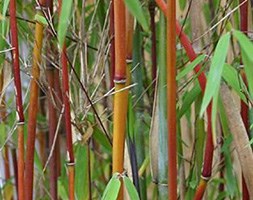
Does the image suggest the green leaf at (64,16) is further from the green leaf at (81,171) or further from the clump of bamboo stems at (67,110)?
the green leaf at (81,171)

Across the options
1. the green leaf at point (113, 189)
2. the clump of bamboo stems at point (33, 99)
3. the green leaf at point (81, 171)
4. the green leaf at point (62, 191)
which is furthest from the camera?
the green leaf at point (62, 191)

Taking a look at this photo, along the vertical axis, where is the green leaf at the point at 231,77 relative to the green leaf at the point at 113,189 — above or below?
above

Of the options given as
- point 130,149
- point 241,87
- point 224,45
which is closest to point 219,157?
point 130,149

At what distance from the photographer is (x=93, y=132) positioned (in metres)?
0.80

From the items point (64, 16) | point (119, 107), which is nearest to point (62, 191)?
point (119, 107)

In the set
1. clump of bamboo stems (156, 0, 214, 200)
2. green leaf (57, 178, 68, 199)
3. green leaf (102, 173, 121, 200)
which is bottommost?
green leaf (57, 178, 68, 199)

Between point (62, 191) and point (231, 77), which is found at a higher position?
point (231, 77)

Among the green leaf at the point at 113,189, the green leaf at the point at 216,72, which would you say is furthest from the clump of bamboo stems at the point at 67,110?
the green leaf at the point at 216,72

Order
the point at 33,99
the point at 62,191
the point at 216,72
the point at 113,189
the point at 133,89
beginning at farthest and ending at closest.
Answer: the point at 62,191, the point at 133,89, the point at 33,99, the point at 113,189, the point at 216,72

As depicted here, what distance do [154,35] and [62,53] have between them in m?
0.25

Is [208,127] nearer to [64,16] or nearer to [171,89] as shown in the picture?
[171,89]

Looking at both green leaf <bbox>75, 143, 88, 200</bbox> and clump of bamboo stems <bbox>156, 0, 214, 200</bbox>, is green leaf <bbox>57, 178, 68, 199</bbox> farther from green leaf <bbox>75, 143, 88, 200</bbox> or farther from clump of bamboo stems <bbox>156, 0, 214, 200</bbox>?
clump of bamboo stems <bbox>156, 0, 214, 200</bbox>

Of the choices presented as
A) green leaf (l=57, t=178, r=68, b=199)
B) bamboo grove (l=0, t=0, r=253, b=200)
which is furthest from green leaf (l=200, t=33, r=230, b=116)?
green leaf (l=57, t=178, r=68, b=199)

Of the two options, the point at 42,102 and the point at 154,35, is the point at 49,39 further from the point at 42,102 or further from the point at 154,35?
the point at 42,102
